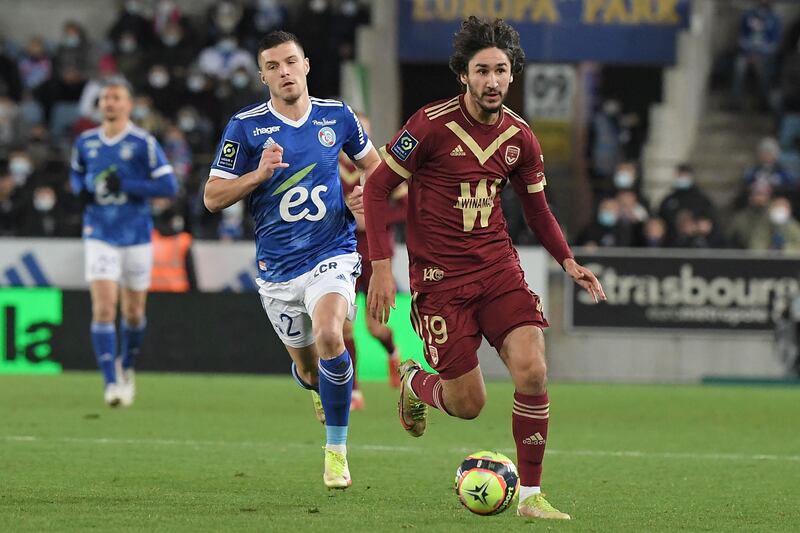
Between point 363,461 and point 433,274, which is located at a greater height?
point 433,274

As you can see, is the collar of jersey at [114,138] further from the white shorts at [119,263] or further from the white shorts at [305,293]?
the white shorts at [305,293]

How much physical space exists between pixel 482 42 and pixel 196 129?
47.8 ft

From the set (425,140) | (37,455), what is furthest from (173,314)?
(425,140)

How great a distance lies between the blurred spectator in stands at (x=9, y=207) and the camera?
19109 millimetres

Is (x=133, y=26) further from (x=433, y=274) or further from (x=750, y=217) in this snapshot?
(x=433, y=274)

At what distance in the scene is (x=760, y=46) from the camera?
24000 millimetres

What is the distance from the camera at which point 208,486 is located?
818 cm

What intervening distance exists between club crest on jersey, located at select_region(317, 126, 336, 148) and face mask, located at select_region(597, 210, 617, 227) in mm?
10815

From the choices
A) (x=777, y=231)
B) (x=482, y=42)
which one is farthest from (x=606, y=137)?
(x=482, y=42)

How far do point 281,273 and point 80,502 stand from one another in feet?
Answer: 5.65

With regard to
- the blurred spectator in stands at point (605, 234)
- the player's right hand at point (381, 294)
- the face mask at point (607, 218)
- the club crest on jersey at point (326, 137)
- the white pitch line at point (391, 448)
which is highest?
the club crest on jersey at point (326, 137)

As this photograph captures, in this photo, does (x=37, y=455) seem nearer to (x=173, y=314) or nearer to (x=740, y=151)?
(x=173, y=314)

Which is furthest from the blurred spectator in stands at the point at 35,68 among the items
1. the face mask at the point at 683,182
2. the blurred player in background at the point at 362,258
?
the blurred player in background at the point at 362,258

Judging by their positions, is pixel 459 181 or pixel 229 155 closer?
pixel 459 181
